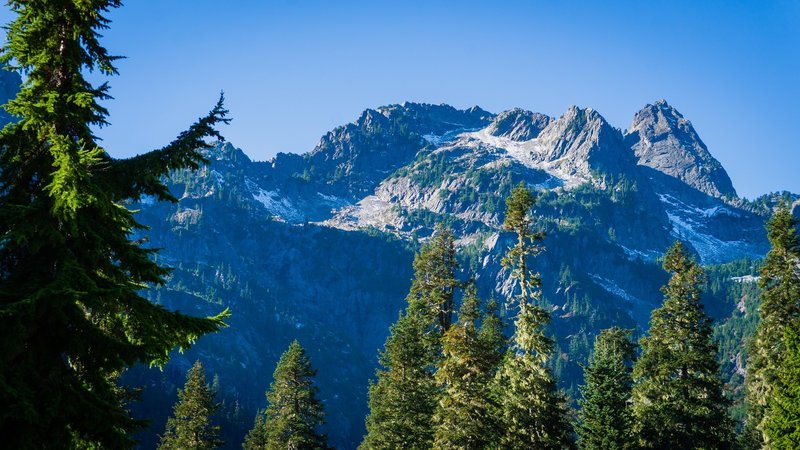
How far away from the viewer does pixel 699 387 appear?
37625 mm

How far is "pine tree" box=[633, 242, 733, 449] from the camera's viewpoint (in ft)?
123

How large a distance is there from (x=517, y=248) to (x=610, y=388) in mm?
14158

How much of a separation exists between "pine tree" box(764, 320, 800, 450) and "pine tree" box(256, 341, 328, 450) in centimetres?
2920

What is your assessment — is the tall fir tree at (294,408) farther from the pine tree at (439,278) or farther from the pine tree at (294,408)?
the pine tree at (439,278)

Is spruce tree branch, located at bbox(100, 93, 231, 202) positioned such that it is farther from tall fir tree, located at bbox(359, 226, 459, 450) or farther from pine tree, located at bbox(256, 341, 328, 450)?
pine tree, located at bbox(256, 341, 328, 450)

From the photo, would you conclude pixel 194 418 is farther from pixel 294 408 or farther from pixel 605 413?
pixel 605 413

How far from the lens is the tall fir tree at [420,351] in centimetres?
3816

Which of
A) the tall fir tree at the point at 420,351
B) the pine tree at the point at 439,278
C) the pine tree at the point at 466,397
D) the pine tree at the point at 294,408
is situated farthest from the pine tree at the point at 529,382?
the pine tree at the point at 294,408

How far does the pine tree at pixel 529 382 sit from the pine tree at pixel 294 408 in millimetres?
18292

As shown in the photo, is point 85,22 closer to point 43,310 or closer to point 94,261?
point 94,261

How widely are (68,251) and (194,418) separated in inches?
1392

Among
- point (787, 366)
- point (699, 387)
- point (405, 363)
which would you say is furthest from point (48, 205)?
point (699, 387)

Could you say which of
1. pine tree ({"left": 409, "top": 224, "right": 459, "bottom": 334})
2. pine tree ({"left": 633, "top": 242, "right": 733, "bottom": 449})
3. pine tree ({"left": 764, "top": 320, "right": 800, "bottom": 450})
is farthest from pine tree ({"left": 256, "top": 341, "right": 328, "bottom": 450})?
pine tree ({"left": 764, "top": 320, "right": 800, "bottom": 450})

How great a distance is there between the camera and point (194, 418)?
43.0 metres
